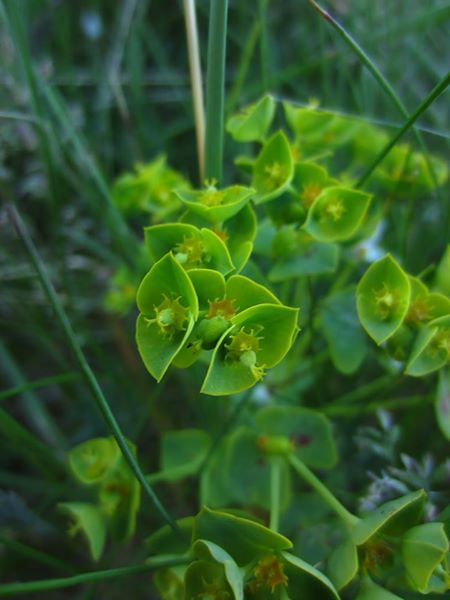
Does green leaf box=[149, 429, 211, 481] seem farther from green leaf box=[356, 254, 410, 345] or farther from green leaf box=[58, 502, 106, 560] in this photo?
green leaf box=[356, 254, 410, 345]

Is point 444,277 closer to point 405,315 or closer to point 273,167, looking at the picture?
point 405,315

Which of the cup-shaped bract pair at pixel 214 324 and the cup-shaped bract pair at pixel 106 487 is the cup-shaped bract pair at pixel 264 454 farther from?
the cup-shaped bract pair at pixel 214 324

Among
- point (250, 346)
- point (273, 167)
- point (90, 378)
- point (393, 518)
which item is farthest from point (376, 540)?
point (273, 167)

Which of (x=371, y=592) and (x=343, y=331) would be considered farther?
(x=343, y=331)

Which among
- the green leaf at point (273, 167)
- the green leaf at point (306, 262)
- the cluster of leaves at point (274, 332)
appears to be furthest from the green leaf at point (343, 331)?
the green leaf at point (273, 167)

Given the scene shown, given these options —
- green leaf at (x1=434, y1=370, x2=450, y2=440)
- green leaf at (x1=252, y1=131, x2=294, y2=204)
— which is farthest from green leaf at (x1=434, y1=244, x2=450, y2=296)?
green leaf at (x1=252, y1=131, x2=294, y2=204)

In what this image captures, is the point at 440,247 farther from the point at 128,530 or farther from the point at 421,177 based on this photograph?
the point at 128,530
